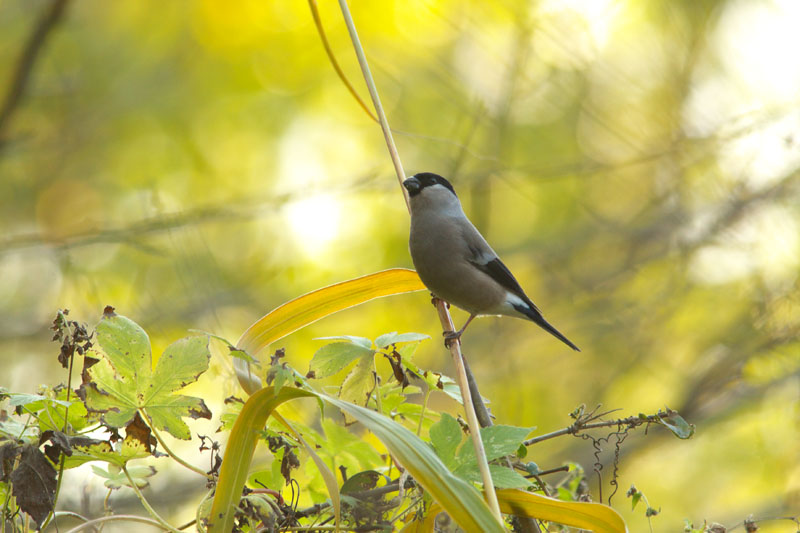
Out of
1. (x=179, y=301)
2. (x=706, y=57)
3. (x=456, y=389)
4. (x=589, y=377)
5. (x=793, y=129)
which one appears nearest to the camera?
(x=456, y=389)

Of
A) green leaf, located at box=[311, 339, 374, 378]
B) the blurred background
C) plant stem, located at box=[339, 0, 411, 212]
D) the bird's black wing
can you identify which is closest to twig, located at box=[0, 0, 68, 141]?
the blurred background

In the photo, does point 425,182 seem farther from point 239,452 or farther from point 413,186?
point 239,452

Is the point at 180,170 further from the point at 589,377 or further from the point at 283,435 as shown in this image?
the point at 283,435

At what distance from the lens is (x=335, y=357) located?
1.09 meters

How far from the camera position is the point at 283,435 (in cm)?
104

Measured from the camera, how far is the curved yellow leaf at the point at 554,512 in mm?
835

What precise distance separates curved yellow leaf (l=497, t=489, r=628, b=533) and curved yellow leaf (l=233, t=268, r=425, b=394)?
387mm

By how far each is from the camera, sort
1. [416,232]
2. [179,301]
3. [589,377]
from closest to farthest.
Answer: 1. [416,232]
2. [179,301]
3. [589,377]

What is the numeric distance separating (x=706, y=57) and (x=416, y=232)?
7.12 ft

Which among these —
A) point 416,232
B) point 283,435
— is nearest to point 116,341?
point 283,435

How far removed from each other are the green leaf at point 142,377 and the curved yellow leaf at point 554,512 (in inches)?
12.7

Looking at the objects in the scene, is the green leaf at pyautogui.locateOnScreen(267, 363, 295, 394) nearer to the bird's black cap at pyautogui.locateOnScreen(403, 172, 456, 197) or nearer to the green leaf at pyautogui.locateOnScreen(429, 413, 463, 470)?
the green leaf at pyautogui.locateOnScreen(429, 413, 463, 470)

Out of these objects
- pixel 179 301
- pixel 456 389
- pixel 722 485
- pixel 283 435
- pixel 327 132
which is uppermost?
pixel 327 132

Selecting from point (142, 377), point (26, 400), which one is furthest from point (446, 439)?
point (26, 400)
